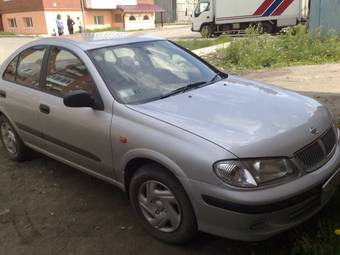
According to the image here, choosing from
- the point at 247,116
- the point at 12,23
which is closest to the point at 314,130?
the point at 247,116

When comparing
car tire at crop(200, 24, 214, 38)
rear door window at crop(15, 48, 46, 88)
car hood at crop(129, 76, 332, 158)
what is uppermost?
rear door window at crop(15, 48, 46, 88)

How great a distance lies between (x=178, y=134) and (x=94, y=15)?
1679 inches

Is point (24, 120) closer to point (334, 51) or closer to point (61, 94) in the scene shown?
point (61, 94)

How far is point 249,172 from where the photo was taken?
2.87m

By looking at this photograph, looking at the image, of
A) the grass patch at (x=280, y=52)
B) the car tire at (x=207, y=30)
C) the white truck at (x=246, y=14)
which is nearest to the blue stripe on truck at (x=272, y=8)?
the white truck at (x=246, y=14)

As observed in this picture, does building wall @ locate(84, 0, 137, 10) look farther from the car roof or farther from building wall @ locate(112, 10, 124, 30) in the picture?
the car roof

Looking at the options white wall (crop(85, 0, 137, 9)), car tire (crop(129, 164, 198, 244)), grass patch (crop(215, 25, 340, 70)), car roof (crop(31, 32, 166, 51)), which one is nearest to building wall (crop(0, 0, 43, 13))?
white wall (crop(85, 0, 137, 9))

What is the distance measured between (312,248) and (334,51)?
10.2m

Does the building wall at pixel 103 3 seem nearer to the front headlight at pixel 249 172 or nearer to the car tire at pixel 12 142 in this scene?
the car tire at pixel 12 142

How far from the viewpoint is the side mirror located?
3631mm

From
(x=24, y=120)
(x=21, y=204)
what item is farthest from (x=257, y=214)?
(x=24, y=120)

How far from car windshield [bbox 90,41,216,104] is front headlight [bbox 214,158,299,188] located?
1.13m

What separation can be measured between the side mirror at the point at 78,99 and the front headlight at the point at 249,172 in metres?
1.40

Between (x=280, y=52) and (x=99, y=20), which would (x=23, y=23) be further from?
(x=280, y=52)
